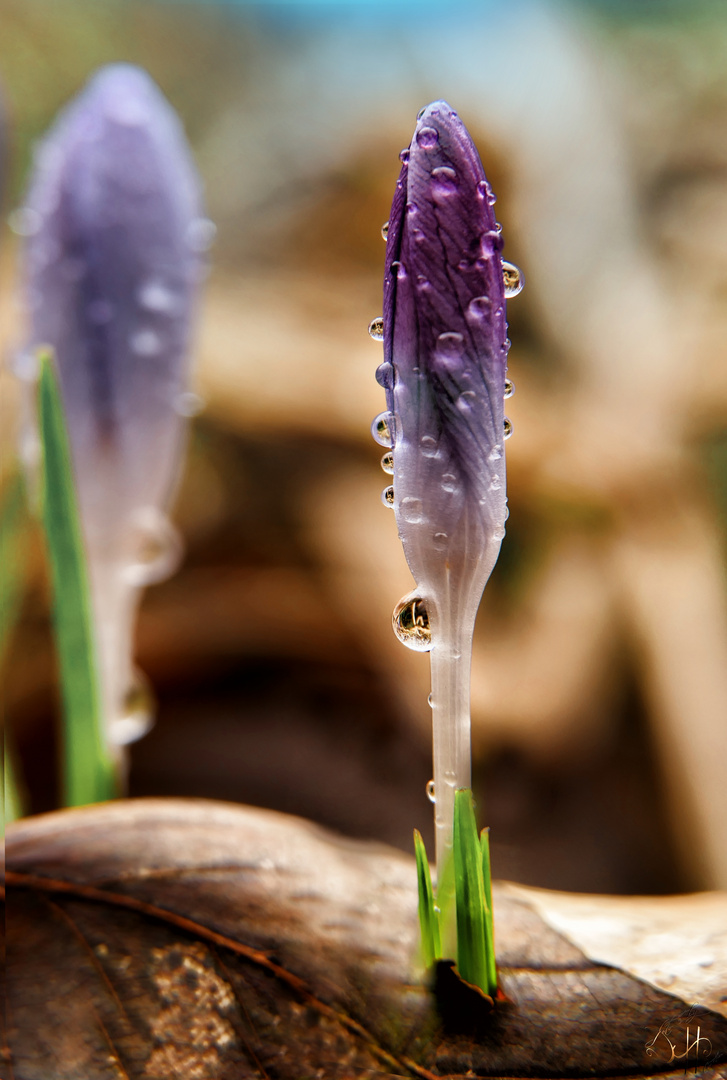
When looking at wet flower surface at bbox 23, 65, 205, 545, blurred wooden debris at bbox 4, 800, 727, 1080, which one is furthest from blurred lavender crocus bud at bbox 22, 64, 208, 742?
blurred wooden debris at bbox 4, 800, 727, 1080

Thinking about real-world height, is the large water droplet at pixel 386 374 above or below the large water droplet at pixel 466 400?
above

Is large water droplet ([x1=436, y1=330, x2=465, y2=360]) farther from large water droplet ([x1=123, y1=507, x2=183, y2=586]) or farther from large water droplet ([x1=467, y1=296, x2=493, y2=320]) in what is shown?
large water droplet ([x1=123, y1=507, x2=183, y2=586])

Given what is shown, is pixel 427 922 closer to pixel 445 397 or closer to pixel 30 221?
pixel 445 397

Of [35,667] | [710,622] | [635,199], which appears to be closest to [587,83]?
[635,199]

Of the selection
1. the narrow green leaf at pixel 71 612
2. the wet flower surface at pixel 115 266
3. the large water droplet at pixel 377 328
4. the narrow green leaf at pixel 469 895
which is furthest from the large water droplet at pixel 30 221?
the narrow green leaf at pixel 469 895

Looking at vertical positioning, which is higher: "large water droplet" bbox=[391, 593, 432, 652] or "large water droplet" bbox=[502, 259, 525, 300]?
"large water droplet" bbox=[502, 259, 525, 300]

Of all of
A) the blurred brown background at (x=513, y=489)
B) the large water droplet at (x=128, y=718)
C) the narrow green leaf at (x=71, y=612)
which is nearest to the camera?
the narrow green leaf at (x=71, y=612)

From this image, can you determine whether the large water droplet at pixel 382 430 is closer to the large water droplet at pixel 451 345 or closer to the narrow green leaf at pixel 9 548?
the large water droplet at pixel 451 345
